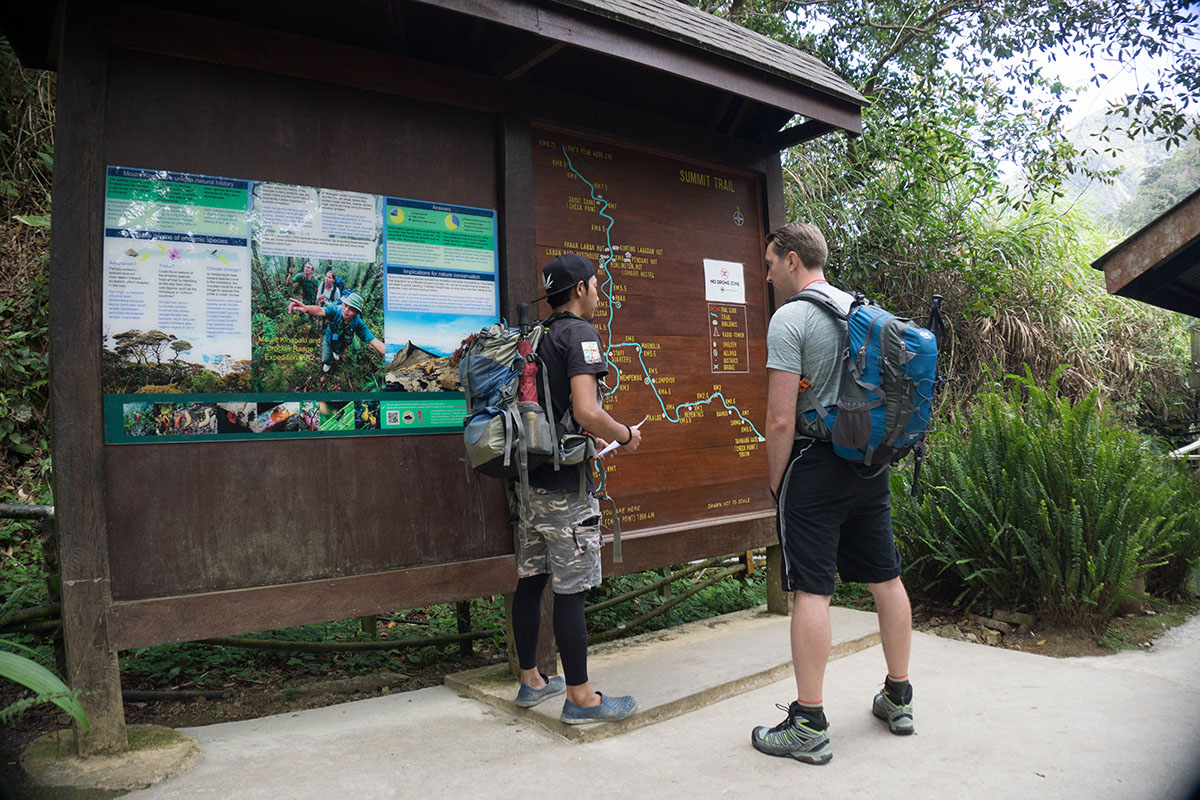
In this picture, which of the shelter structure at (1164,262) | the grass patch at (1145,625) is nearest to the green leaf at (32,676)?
the grass patch at (1145,625)

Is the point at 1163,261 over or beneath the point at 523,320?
over

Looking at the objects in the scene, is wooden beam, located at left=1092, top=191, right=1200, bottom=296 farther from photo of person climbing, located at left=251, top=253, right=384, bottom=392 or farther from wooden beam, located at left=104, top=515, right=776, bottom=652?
photo of person climbing, located at left=251, top=253, right=384, bottom=392

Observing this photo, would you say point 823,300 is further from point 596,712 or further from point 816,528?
point 596,712

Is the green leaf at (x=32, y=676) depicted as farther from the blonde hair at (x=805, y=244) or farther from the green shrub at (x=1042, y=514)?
the green shrub at (x=1042, y=514)

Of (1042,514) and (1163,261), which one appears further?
(1163,261)

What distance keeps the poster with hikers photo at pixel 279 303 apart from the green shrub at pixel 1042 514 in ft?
11.0

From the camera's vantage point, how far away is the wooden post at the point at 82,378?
3.00 m

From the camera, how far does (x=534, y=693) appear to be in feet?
11.7

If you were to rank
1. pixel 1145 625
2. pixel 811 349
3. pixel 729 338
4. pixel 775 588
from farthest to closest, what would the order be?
pixel 775 588, pixel 729 338, pixel 1145 625, pixel 811 349

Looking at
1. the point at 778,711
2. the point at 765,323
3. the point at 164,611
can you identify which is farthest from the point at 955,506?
the point at 164,611

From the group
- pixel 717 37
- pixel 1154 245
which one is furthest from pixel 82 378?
pixel 1154 245

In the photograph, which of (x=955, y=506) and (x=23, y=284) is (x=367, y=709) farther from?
(x=23, y=284)

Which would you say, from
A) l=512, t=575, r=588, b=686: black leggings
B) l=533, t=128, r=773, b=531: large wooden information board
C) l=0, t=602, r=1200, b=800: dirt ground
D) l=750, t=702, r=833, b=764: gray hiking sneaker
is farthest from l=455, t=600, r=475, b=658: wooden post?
l=750, t=702, r=833, b=764: gray hiking sneaker

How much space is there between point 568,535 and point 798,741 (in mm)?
1168
